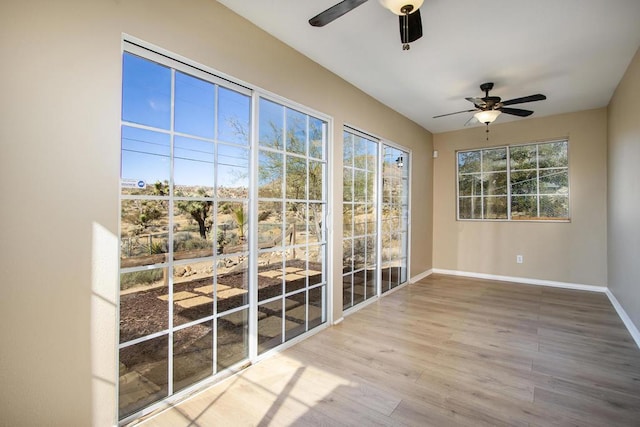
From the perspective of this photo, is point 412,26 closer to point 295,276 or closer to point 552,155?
point 295,276

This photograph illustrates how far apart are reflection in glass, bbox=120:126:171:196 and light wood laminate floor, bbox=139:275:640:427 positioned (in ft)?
4.47

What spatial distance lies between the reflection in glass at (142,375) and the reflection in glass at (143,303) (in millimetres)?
82

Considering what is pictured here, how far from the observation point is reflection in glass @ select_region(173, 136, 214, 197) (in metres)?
2.03

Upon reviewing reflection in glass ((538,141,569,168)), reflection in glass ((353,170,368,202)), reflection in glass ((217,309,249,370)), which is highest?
reflection in glass ((538,141,569,168))

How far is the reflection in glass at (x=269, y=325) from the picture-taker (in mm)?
2562

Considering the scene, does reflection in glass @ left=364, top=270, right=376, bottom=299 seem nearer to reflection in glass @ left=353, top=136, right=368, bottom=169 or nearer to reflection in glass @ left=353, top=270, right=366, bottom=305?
reflection in glass @ left=353, top=270, right=366, bottom=305

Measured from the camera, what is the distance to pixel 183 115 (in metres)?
2.06

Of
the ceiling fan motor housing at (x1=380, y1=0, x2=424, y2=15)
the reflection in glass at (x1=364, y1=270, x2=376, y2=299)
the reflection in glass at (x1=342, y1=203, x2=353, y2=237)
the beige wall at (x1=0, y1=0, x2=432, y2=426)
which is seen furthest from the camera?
the reflection in glass at (x1=364, y1=270, x2=376, y2=299)

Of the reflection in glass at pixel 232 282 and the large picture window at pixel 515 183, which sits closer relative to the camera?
the reflection in glass at pixel 232 282

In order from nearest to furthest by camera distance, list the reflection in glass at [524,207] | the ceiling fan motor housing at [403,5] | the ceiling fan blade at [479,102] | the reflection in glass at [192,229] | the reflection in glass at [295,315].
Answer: the ceiling fan motor housing at [403,5] < the reflection in glass at [192,229] < the reflection in glass at [295,315] < the ceiling fan blade at [479,102] < the reflection in glass at [524,207]

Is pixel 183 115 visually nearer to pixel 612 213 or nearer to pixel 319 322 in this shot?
pixel 319 322

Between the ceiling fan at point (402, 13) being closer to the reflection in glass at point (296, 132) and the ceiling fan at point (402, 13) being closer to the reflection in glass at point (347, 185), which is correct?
the reflection in glass at point (296, 132)

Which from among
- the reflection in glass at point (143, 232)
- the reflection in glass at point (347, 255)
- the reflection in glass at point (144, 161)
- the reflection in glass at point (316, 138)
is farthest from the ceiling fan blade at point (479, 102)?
the reflection in glass at point (143, 232)

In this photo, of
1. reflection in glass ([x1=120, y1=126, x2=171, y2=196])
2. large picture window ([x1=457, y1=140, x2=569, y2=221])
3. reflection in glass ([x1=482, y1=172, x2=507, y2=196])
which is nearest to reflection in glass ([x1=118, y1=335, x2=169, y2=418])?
reflection in glass ([x1=120, y1=126, x2=171, y2=196])
